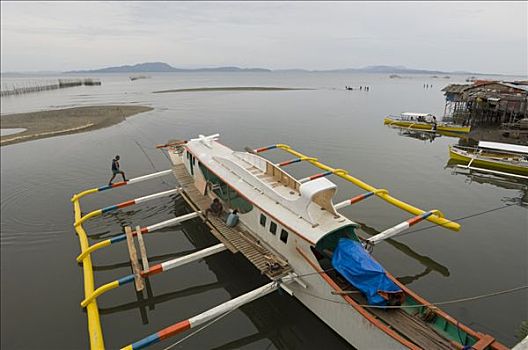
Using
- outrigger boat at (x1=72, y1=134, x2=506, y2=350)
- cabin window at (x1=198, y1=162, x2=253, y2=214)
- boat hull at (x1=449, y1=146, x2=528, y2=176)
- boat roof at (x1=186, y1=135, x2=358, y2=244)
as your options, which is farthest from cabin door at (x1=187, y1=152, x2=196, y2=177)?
boat hull at (x1=449, y1=146, x2=528, y2=176)

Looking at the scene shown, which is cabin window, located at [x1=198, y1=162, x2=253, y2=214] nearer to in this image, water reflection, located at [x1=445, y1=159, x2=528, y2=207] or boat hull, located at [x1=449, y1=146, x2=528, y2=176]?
water reflection, located at [x1=445, y1=159, x2=528, y2=207]

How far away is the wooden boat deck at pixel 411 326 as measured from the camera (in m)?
7.26

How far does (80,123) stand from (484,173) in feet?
163

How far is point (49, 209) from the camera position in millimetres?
18406

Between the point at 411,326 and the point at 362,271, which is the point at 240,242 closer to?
the point at 362,271

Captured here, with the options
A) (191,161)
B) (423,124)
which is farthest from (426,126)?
(191,161)

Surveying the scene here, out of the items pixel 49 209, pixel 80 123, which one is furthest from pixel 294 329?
pixel 80 123

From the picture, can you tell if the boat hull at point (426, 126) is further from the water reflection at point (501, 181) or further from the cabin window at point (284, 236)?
the cabin window at point (284, 236)

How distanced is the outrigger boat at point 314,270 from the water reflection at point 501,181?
1077cm

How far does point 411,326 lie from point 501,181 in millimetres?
21387

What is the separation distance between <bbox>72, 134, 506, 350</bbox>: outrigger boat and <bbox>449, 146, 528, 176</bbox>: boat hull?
15075 millimetres

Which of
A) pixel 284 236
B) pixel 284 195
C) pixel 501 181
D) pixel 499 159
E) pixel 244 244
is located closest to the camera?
pixel 284 236

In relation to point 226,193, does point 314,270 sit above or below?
below

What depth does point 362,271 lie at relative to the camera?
8523 millimetres
